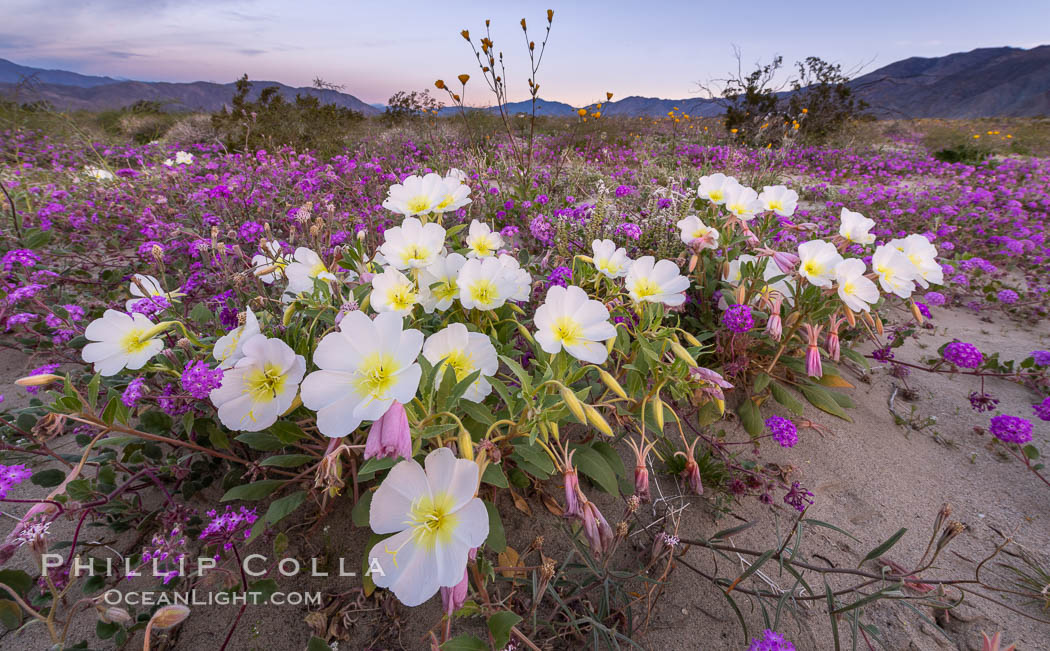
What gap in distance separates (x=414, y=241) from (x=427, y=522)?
90 cm

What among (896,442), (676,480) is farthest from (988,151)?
(676,480)

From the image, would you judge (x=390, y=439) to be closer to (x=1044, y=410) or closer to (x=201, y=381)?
(x=201, y=381)

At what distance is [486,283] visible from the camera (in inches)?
53.5

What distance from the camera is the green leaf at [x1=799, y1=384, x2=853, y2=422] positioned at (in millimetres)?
2062

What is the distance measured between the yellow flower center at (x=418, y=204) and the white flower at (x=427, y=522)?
108 cm

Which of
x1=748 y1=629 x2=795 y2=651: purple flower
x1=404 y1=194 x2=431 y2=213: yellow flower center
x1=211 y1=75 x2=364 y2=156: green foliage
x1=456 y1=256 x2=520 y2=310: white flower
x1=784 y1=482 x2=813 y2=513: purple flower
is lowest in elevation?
x1=748 y1=629 x2=795 y2=651: purple flower

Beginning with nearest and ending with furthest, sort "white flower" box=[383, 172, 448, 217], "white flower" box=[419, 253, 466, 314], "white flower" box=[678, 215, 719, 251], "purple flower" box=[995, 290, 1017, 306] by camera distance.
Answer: "white flower" box=[419, 253, 466, 314] < "white flower" box=[383, 172, 448, 217] < "white flower" box=[678, 215, 719, 251] < "purple flower" box=[995, 290, 1017, 306]

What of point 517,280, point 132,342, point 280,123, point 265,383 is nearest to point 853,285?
point 517,280

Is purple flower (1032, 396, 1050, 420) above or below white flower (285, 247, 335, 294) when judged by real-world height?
below

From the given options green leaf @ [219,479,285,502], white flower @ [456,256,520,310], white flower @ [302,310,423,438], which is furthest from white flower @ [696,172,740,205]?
green leaf @ [219,479,285,502]

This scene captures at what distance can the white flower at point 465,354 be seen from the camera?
1.12m

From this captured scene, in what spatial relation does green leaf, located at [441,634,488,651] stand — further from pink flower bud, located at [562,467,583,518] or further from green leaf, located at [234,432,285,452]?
green leaf, located at [234,432,285,452]

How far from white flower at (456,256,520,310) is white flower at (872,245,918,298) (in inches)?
63.0

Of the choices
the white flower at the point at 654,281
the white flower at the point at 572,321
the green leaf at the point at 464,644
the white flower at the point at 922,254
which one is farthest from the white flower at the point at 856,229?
the green leaf at the point at 464,644
